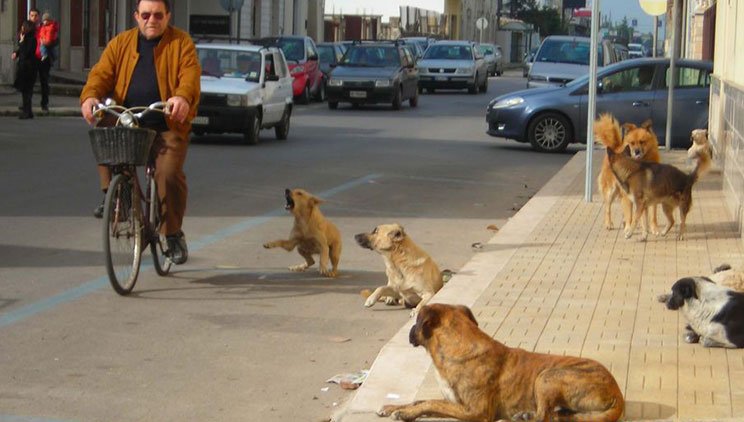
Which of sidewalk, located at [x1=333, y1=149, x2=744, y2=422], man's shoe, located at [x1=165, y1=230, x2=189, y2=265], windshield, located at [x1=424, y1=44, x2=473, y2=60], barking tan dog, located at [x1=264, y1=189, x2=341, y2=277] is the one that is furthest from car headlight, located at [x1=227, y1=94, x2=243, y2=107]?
windshield, located at [x1=424, y1=44, x2=473, y2=60]

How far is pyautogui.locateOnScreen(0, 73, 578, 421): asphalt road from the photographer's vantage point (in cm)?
705

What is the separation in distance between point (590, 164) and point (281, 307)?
677 cm

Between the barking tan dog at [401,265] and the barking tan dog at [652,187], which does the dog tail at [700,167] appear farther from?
the barking tan dog at [401,265]

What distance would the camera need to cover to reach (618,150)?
13.9 metres

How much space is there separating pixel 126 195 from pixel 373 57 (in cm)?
2929

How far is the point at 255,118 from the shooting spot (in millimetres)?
23562

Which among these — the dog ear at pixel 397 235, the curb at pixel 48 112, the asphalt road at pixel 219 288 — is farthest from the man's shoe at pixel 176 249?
the curb at pixel 48 112

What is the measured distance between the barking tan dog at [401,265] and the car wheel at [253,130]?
46.4 ft

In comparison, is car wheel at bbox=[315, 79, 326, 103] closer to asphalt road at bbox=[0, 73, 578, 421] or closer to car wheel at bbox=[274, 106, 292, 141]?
car wheel at bbox=[274, 106, 292, 141]

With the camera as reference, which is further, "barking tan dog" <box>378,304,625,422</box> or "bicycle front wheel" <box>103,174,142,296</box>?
"bicycle front wheel" <box>103,174,142,296</box>

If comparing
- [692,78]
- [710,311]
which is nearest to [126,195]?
[710,311]

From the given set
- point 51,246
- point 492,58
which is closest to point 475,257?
point 51,246

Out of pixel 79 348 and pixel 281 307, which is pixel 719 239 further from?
pixel 79 348

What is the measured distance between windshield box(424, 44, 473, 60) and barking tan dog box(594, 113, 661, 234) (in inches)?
1351
